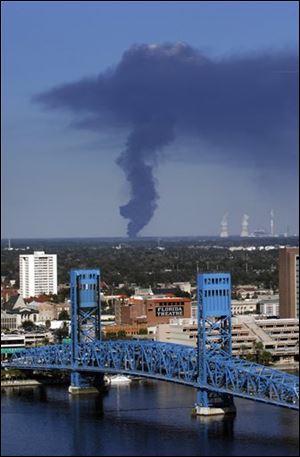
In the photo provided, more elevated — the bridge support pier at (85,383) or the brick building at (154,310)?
the brick building at (154,310)

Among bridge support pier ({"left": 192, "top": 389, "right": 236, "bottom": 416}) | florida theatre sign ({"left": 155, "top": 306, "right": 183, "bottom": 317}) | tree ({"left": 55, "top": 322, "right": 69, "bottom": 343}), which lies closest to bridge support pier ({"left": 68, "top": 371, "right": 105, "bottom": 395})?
bridge support pier ({"left": 192, "top": 389, "right": 236, "bottom": 416})

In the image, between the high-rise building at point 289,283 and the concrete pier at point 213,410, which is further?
the high-rise building at point 289,283

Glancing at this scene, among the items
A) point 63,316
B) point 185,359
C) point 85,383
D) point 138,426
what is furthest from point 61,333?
point 138,426

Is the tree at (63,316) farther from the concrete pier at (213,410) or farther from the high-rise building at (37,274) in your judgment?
the concrete pier at (213,410)

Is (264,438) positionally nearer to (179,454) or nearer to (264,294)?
(179,454)

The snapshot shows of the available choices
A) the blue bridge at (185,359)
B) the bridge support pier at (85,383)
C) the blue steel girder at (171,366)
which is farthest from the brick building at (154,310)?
the bridge support pier at (85,383)

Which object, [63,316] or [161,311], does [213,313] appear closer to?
[161,311]

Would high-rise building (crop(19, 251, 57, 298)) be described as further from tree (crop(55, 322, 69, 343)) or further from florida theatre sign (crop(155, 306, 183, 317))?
tree (crop(55, 322, 69, 343))
